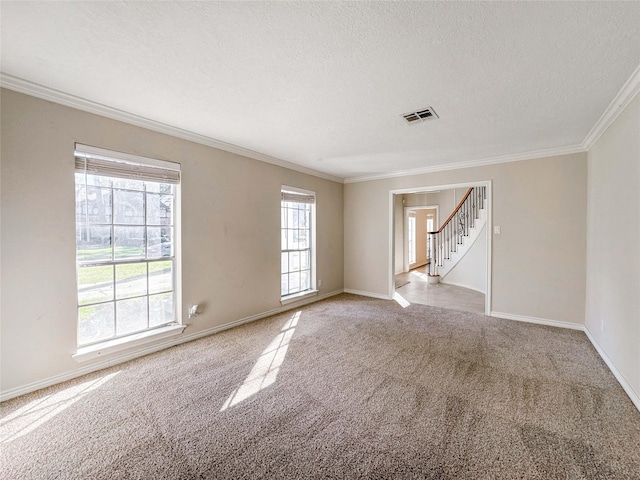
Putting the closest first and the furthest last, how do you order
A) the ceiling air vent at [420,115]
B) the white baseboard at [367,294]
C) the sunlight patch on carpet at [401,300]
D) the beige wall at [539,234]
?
the ceiling air vent at [420,115]
the beige wall at [539,234]
the sunlight patch on carpet at [401,300]
the white baseboard at [367,294]

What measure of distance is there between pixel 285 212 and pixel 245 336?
2084 mm

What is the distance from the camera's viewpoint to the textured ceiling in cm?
141

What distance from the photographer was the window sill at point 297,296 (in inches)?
174

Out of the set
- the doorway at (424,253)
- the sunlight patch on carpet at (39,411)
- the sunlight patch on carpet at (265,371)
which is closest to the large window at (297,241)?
the sunlight patch on carpet at (265,371)

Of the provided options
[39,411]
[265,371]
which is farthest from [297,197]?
[39,411]

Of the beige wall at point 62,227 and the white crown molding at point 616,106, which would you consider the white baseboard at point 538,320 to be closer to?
the white crown molding at point 616,106

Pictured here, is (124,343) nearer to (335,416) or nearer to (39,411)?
(39,411)

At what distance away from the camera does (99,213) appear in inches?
101

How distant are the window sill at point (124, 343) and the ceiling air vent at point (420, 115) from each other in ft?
10.8

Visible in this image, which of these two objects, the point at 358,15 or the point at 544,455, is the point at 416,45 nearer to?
the point at 358,15

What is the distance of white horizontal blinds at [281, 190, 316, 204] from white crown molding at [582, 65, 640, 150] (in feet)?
12.1

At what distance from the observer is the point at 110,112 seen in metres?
2.52

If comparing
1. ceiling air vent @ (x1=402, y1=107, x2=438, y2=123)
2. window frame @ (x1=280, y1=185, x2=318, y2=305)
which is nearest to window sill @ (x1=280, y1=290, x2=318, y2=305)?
window frame @ (x1=280, y1=185, x2=318, y2=305)

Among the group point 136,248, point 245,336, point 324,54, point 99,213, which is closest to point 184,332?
point 245,336
